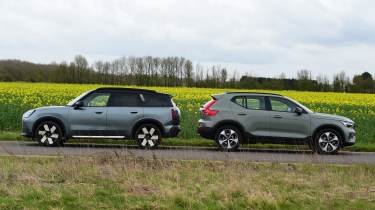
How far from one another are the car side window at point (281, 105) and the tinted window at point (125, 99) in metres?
3.86

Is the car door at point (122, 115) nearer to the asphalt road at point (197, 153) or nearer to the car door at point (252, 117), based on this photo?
the asphalt road at point (197, 153)

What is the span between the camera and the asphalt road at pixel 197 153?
14.5 meters

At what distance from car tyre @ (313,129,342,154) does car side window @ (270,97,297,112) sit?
1062 mm

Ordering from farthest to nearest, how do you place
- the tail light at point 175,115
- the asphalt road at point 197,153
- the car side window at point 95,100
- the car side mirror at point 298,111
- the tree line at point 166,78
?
the tree line at point 166,78 → the tail light at point 175,115 → the car side window at point 95,100 → the car side mirror at point 298,111 → the asphalt road at point 197,153

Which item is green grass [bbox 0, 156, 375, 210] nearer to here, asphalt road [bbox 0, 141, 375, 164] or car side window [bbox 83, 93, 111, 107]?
asphalt road [bbox 0, 141, 375, 164]

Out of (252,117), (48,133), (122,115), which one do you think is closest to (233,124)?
(252,117)

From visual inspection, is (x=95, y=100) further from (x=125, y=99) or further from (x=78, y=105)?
(x=125, y=99)

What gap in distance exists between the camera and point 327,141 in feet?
56.0

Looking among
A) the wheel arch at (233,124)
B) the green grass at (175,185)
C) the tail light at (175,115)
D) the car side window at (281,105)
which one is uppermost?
the car side window at (281,105)

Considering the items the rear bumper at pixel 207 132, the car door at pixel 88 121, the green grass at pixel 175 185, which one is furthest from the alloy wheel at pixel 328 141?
the car door at pixel 88 121

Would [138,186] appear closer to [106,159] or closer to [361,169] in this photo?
[106,159]

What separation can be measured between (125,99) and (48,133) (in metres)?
2.35

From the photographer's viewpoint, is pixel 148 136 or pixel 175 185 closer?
A: pixel 175 185

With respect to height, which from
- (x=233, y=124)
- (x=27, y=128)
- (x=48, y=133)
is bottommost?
(x=48, y=133)
